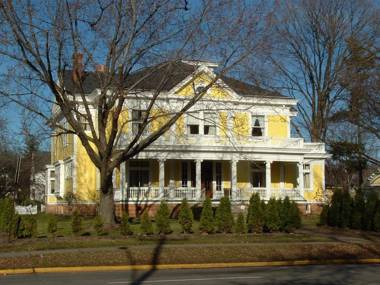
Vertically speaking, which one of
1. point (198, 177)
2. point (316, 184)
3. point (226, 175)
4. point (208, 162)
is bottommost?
point (316, 184)

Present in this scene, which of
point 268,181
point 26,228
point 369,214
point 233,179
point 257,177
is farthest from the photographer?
point 257,177

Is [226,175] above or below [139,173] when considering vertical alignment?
below

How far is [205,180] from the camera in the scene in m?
42.6

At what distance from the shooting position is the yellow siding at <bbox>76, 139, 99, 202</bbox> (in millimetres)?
40750

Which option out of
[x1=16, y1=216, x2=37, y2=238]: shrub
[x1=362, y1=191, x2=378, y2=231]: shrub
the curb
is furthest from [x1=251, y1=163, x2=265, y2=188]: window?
the curb

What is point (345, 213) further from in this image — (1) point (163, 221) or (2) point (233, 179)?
(2) point (233, 179)

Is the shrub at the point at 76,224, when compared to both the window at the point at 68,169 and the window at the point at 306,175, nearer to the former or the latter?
the window at the point at 68,169

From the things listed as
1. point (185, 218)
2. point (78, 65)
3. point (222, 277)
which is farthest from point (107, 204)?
point (222, 277)

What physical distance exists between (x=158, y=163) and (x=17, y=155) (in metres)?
42.2

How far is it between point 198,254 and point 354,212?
1171 cm

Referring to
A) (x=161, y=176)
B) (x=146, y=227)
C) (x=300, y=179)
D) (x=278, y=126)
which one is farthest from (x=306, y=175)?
(x=146, y=227)

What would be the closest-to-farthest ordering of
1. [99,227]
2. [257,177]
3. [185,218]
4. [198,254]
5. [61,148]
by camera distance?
[198,254]
[99,227]
[185,218]
[257,177]
[61,148]

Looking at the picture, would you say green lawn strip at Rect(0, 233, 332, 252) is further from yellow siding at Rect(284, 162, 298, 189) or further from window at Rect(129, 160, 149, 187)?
yellow siding at Rect(284, 162, 298, 189)

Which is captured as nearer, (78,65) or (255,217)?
(78,65)
